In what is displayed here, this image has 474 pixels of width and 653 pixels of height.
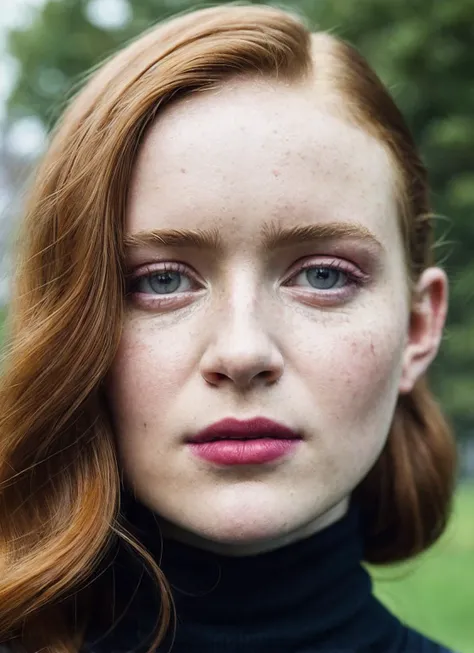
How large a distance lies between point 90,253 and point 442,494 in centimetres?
86

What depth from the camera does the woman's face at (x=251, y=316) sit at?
46.5 inches

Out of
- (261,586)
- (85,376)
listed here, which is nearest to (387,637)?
(261,586)

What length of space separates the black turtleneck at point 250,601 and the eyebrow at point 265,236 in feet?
1.45

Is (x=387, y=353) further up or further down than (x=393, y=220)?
further down

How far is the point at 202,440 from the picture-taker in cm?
118

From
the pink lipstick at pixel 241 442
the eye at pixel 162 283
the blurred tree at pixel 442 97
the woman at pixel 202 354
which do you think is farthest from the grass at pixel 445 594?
the blurred tree at pixel 442 97

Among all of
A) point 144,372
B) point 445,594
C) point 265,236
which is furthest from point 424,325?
point 445,594

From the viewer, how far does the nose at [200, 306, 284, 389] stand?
1137 mm

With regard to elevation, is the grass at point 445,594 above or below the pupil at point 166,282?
below

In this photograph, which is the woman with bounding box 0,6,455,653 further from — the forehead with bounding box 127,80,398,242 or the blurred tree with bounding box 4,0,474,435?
the blurred tree with bounding box 4,0,474,435

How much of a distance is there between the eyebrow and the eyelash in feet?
0.14

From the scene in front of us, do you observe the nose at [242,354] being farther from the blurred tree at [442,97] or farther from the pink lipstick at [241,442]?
the blurred tree at [442,97]

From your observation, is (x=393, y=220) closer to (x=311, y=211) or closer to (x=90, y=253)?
(x=311, y=211)

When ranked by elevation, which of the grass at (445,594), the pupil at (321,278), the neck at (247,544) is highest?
the pupil at (321,278)
